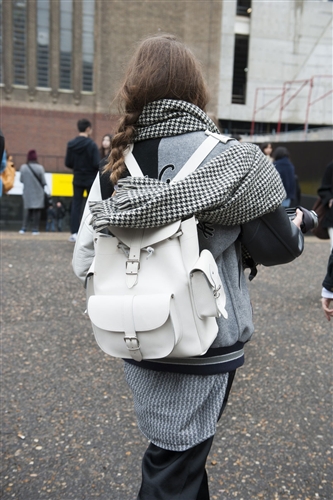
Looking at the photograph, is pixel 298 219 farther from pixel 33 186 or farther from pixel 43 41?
pixel 43 41

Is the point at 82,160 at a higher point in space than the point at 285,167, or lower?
higher

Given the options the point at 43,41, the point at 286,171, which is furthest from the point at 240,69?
the point at 286,171

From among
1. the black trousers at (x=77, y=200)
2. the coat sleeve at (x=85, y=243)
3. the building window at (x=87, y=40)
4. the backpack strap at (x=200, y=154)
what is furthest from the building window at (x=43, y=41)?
the backpack strap at (x=200, y=154)

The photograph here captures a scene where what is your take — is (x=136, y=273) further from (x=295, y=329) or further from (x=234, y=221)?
(x=295, y=329)

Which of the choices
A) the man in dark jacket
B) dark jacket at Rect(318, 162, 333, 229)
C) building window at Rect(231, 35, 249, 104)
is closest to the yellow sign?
the man in dark jacket

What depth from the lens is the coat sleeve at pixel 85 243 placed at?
5.95ft

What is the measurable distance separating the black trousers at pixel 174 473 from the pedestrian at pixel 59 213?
572 inches

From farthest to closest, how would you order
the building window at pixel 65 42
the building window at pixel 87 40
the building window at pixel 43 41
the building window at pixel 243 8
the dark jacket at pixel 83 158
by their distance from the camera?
the building window at pixel 243 8, the building window at pixel 87 40, the building window at pixel 65 42, the building window at pixel 43 41, the dark jacket at pixel 83 158

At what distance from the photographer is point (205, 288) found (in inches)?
55.0

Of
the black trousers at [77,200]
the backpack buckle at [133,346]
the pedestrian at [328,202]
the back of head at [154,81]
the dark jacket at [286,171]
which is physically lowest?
the black trousers at [77,200]

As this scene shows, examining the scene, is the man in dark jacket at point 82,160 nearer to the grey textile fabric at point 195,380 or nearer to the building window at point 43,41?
the grey textile fabric at point 195,380

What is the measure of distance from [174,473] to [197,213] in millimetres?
835

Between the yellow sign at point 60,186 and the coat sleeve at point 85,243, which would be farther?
the yellow sign at point 60,186

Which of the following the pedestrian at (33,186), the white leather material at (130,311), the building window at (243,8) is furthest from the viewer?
the building window at (243,8)
